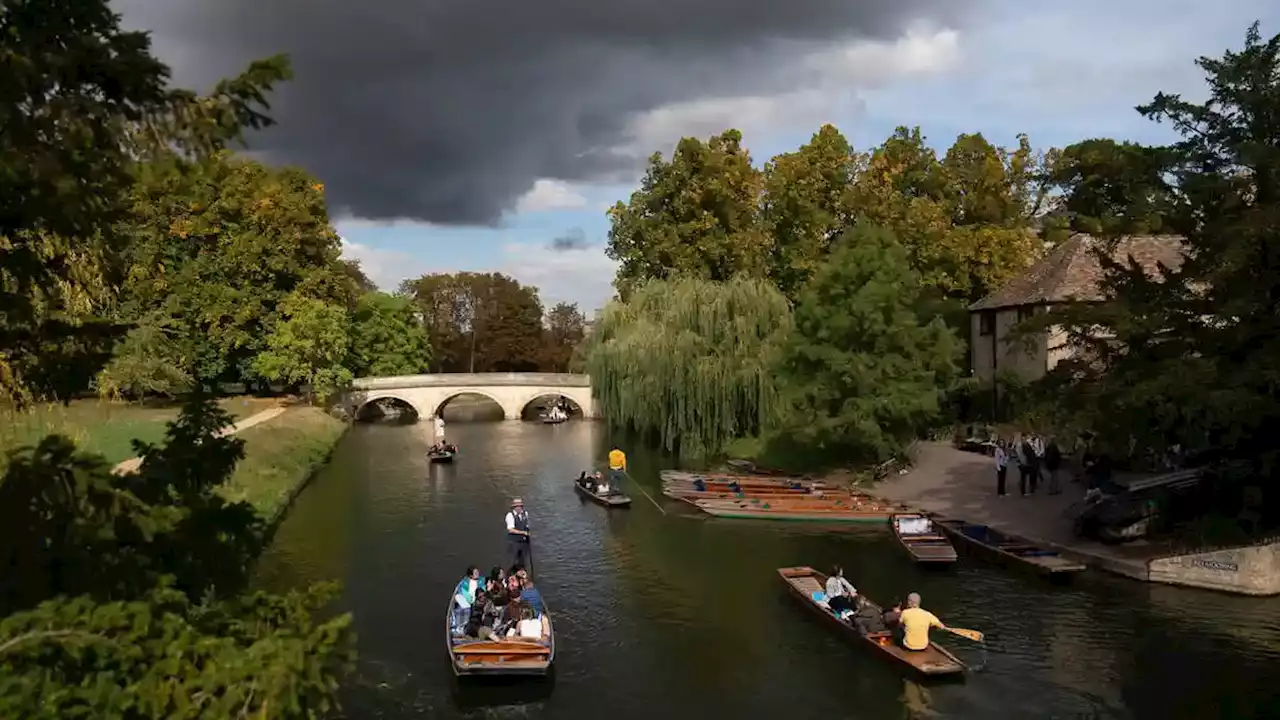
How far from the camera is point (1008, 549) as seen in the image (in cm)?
2245

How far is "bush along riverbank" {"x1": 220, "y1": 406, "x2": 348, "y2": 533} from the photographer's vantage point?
28.3 m

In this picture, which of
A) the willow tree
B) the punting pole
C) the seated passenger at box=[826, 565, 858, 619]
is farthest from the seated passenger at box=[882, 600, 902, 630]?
the willow tree

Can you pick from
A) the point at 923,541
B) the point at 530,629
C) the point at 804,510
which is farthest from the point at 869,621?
the point at 804,510

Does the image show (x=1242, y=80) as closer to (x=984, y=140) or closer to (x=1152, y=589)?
(x=1152, y=589)

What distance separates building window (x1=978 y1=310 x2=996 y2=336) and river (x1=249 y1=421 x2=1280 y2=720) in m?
17.5

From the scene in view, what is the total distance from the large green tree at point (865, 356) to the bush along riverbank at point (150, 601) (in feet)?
79.5

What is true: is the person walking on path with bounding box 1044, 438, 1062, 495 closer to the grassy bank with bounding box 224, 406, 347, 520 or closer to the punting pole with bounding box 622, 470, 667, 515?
the punting pole with bounding box 622, 470, 667, 515

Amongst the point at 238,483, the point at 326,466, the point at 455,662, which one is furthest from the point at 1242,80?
the point at 326,466

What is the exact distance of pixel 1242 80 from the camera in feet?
68.9

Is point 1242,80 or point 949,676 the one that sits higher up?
point 1242,80

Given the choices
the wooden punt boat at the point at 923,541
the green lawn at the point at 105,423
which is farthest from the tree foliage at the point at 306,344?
the wooden punt boat at the point at 923,541

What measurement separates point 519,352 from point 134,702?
260ft

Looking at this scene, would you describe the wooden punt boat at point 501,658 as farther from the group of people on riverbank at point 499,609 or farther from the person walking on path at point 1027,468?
the person walking on path at point 1027,468

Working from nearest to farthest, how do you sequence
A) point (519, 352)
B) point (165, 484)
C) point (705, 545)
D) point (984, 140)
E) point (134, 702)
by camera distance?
point (134, 702) < point (165, 484) < point (705, 545) < point (984, 140) < point (519, 352)
